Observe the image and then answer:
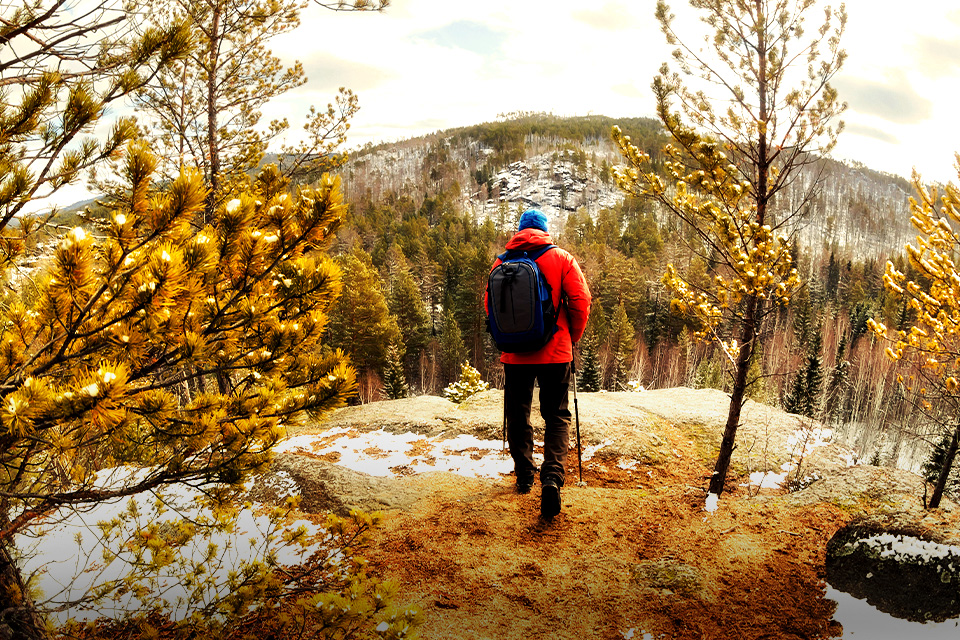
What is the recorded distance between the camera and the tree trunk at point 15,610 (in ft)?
7.07

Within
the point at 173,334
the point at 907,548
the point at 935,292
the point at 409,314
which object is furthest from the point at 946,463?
the point at 409,314

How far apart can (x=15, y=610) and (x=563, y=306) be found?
349 cm

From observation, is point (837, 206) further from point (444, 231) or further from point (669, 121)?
point (669, 121)

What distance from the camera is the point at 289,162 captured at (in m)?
9.39

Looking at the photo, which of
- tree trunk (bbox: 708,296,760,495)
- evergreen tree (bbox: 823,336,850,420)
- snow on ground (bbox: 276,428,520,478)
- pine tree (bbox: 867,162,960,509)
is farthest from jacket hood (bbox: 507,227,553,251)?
evergreen tree (bbox: 823,336,850,420)

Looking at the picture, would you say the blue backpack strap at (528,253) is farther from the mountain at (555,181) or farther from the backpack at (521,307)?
the mountain at (555,181)

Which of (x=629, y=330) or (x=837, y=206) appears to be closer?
(x=629, y=330)

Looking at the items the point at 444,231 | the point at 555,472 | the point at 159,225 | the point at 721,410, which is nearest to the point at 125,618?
the point at 159,225

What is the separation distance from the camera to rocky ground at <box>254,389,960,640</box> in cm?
269

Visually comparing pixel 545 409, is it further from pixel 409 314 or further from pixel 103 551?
pixel 409 314

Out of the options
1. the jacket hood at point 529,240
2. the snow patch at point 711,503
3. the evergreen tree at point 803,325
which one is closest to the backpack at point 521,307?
the jacket hood at point 529,240

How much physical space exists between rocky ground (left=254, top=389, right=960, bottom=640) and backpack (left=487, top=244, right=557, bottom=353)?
53.4 inches

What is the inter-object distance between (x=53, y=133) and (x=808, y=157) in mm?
5121

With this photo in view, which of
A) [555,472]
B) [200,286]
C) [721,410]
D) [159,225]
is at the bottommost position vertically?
[721,410]
